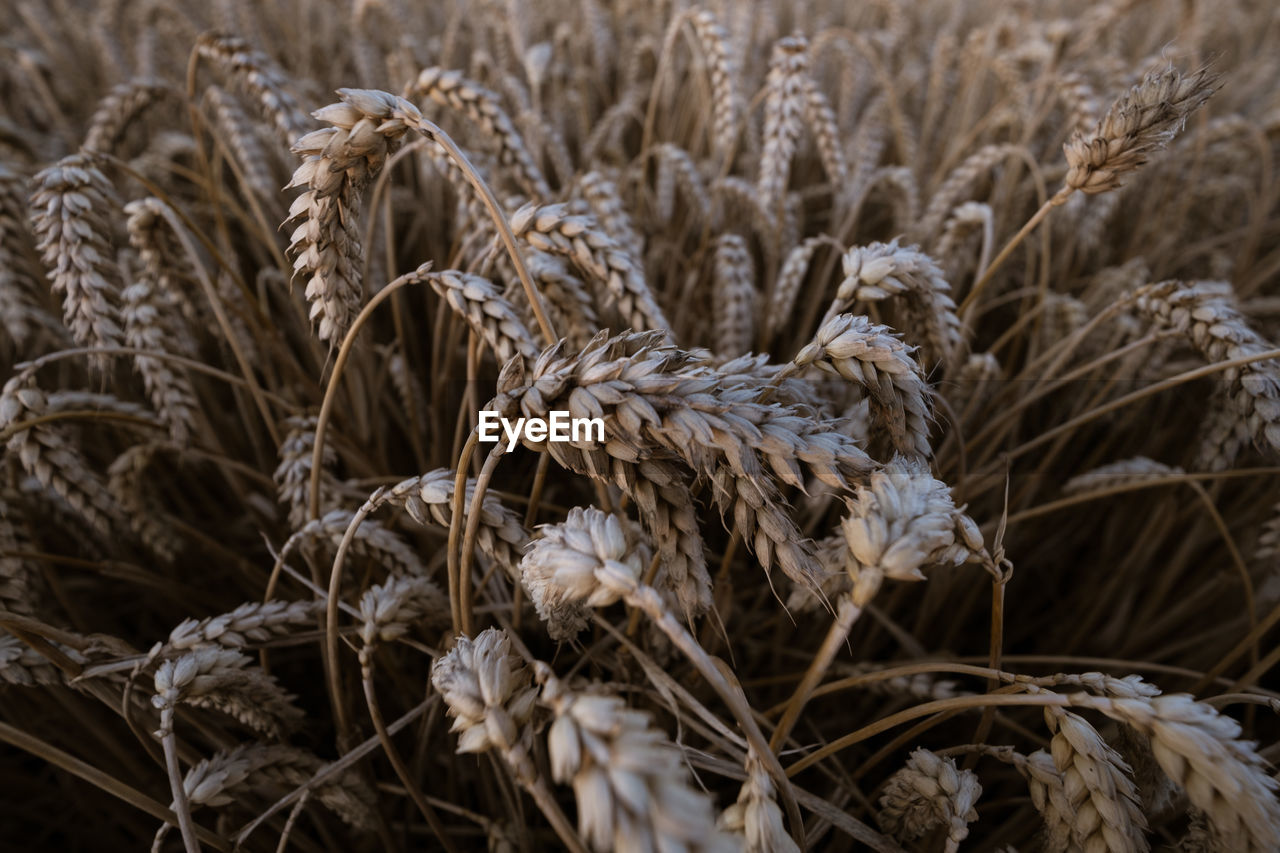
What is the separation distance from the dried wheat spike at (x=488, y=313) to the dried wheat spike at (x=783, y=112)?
0.88 metres

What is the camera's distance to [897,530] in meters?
0.55

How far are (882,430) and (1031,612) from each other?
124 cm

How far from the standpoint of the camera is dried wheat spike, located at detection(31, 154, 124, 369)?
101 centimetres

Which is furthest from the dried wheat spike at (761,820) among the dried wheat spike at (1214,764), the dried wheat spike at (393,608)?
the dried wheat spike at (393,608)

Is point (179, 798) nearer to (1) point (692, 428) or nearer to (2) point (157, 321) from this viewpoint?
(1) point (692, 428)

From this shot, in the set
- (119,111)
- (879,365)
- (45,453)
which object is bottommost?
(45,453)

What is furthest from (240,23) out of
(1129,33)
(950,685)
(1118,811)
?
(1129,33)

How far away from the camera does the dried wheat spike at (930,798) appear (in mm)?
682

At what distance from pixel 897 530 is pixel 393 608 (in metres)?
0.61

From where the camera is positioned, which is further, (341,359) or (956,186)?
(956,186)

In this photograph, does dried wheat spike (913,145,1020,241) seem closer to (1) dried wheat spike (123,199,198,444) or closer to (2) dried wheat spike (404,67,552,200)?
(2) dried wheat spike (404,67,552,200)

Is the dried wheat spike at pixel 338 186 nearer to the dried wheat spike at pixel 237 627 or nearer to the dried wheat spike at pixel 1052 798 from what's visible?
the dried wheat spike at pixel 237 627

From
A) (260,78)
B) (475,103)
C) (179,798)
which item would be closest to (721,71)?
(475,103)

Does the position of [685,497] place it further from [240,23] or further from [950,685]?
[240,23]
